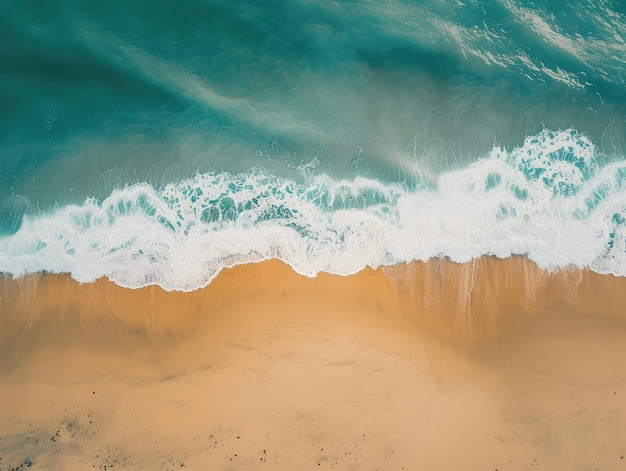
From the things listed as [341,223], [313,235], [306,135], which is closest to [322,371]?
[313,235]

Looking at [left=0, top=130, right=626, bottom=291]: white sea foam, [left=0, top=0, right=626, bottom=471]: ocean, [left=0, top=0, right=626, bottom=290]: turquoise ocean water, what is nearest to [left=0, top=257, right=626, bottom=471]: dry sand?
[left=0, top=0, right=626, bottom=471]: ocean

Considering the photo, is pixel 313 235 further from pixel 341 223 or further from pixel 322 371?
pixel 322 371

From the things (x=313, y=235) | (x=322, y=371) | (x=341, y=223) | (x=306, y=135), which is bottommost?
(x=322, y=371)

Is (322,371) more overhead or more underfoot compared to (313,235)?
more underfoot

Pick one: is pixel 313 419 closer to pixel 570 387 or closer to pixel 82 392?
pixel 82 392

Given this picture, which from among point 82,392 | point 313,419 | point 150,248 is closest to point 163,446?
point 82,392

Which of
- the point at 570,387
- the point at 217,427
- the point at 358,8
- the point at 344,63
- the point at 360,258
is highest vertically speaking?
the point at 358,8
